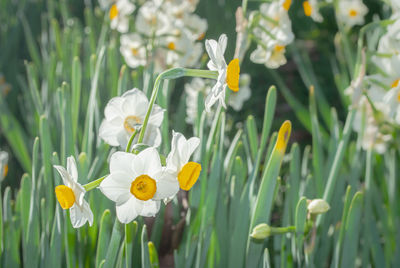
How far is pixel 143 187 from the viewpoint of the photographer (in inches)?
25.1

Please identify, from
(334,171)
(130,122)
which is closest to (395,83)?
(334,171)

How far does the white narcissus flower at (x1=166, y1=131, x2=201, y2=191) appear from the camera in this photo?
62cm

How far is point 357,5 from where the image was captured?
173 centimetres

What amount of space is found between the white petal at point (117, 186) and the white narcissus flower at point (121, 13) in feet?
2.67

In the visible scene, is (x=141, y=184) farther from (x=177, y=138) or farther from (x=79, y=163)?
(x=79, y=163)

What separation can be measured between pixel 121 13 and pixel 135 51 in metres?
0.14

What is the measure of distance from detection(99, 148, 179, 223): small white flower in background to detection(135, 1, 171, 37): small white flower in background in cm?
67

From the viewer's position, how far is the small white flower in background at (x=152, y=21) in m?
1.29

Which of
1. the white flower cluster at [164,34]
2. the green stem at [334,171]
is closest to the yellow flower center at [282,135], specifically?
the green stem at [334,171]

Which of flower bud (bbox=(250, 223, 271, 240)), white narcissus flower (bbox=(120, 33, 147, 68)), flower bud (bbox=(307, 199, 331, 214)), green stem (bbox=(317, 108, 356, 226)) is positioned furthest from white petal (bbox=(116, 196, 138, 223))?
white narcissus flower (bbox=(120, 33, 147, 68))

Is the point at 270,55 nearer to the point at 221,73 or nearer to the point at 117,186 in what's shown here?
the point at 221,73

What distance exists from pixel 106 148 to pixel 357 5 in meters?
1.17

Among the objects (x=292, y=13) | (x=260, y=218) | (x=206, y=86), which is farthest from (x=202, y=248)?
(x=292, y=13)

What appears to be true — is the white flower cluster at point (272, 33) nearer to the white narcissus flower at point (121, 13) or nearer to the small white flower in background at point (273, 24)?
the small white flower in background at point (273, 24)
